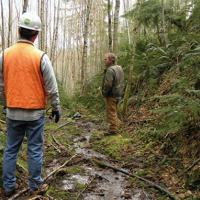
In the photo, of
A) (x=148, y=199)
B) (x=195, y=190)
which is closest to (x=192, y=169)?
(x=195, y=190)

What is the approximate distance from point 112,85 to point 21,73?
3.13m

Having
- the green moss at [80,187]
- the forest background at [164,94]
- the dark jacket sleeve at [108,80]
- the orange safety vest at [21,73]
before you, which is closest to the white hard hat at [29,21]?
the orange safety vest at [21,73]

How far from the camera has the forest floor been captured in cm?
268

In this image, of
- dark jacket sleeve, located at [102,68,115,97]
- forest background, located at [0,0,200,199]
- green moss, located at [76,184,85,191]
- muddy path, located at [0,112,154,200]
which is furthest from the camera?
dark jacket sleeve, located at [102,68,115,97]

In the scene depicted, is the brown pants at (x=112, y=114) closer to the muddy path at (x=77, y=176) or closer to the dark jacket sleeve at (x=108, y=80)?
the dark jacket sleeve at (x=108, y=80)

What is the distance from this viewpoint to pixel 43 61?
2389 mm

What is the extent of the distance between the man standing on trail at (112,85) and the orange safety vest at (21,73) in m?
2.90

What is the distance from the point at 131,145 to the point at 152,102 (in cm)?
190

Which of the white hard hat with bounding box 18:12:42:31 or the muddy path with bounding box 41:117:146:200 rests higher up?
the white hard hat with bounding box 18:12:42:31

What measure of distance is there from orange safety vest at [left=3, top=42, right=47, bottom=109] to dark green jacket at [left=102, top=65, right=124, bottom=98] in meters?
2.88

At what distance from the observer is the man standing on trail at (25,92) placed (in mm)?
2336

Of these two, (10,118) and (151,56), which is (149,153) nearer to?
(10,118)

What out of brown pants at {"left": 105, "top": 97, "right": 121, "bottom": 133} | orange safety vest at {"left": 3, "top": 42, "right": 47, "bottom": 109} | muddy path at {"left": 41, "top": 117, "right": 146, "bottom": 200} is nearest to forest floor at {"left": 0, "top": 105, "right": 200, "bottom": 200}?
muddy path at {"left": 41, "top": 117, "right": 146, "bottom": 200}

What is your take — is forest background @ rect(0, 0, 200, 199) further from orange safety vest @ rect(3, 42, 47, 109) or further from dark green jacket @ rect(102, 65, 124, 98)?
dark green jacket @ rect(102, 65, 124, 98)
